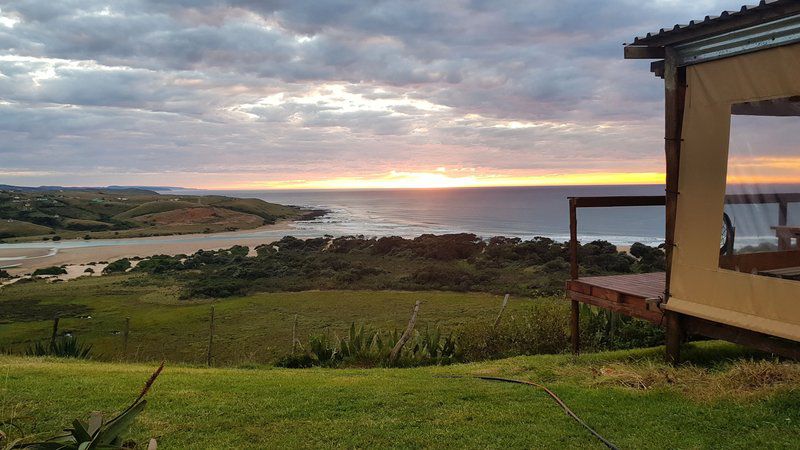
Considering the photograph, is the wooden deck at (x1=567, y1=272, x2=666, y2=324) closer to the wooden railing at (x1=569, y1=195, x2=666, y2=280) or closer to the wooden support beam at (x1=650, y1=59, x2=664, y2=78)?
the wooden railing at (x1=569, y1=195, x2=666, y2=280)

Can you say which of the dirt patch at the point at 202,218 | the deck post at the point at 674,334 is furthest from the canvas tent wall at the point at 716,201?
the dirt patch at the point at 202,218

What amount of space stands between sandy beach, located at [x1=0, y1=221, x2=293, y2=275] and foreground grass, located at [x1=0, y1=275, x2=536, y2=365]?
12.0m

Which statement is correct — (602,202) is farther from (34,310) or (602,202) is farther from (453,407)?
(34,310)

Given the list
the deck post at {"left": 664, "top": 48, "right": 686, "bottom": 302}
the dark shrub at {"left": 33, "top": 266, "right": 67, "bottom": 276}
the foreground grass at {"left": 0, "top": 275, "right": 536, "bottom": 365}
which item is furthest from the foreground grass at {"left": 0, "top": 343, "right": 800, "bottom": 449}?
the dark shrub at {"left": 33, "top": 266, "right": 67, "bottom": 276}

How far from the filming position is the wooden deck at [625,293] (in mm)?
6586

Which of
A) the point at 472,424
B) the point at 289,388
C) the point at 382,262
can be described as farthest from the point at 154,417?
the point at 382,262

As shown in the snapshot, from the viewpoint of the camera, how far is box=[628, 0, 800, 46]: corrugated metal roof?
479cm

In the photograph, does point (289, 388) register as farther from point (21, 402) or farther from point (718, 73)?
point (718, 73)

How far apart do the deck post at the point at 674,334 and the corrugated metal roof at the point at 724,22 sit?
9.54ft

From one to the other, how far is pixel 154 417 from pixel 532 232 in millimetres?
51667

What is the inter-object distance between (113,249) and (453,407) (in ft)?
160

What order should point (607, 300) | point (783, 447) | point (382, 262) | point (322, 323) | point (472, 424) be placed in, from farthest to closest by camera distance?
1. point (382, 262)
2. point (322, 323)
3. point (607, 300)
4. point (472, 424)
5. point (783, 447)

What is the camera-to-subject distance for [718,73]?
5.52 meters

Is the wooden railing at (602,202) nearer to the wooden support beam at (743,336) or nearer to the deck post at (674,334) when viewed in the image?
the deck post at (674,334)
